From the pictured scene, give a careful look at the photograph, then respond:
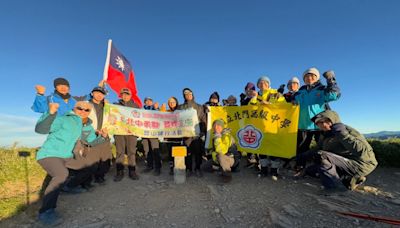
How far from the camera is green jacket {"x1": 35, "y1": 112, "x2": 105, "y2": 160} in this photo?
475 cm

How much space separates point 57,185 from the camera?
470cm

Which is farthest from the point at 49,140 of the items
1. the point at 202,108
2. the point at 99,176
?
the point at 202,108

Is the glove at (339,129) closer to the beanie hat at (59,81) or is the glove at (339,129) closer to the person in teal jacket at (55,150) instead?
the person in teal jacket at (55,150)

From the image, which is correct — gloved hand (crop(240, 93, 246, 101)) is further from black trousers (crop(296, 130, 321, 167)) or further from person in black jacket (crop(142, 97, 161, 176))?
person in black jacket (crop(142, 97, 161, 176))

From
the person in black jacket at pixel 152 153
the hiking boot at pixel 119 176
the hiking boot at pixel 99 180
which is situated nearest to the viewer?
the hiking boot at pixel 99 180

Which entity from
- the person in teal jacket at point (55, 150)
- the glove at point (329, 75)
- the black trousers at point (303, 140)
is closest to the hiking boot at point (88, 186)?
the person in teal jacket at point (55, 150)

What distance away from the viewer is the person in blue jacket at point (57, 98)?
5.84 metres

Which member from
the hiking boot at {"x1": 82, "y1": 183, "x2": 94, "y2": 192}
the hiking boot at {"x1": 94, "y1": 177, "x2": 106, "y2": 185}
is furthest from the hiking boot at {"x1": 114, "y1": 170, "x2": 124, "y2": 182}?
the hiking boot at {"x1": 82, "y1": 183, "x2": 94, "y2": 192}

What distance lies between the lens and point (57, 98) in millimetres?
6105

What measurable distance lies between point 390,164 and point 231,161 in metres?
5.31

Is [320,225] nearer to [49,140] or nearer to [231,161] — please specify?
[231,161]

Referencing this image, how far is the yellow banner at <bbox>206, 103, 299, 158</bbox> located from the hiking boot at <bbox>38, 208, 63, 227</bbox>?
14.7 ft

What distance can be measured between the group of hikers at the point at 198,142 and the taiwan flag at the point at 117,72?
0.57m

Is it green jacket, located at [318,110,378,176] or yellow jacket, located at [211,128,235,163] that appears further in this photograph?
yellow jacket, located at [211,128,235,163]
